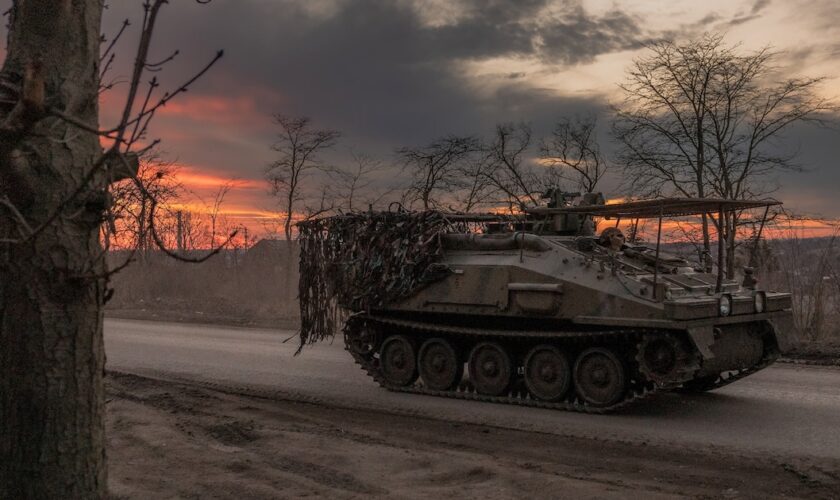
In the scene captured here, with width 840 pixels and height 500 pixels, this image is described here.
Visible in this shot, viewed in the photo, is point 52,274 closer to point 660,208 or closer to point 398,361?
point 660,208

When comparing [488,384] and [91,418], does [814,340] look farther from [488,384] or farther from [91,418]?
[91,418]

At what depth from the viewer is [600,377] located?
930 centimetres

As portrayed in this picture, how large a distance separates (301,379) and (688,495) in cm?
687

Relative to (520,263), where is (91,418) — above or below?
below

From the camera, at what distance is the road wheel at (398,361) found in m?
11.0

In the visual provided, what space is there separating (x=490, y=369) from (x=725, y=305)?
9.27 ft

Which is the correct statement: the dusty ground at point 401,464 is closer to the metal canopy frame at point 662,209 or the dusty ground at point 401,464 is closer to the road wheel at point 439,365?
the road wheel at point 439,365

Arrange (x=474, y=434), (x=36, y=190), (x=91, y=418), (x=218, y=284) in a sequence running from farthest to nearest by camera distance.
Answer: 1. (x=218, y=284)
2. (x=474, y=434)
3. (x=91, y=418)
4. (x=36, y=190)

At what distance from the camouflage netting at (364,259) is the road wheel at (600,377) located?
2.22 metres

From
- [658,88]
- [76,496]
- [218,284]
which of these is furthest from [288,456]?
[218,284]

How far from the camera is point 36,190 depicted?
3.79 metres

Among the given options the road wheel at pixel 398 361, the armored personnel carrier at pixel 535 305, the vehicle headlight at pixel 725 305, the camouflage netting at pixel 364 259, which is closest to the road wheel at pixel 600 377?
the armored personnel carrier at pixel 535 305

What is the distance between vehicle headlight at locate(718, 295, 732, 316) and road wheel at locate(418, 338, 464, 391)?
10.5 feet

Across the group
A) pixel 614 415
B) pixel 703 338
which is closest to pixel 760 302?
pixel 703 338
